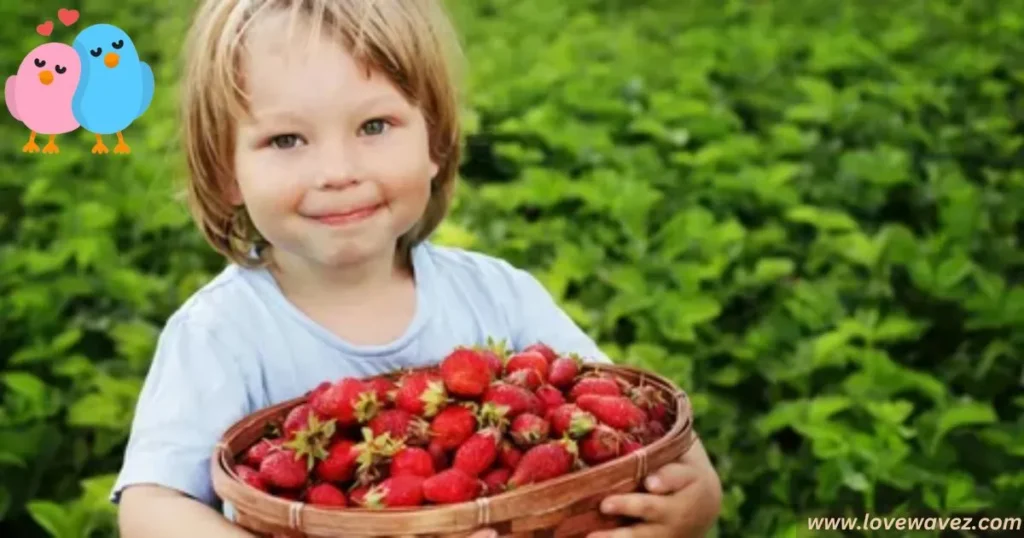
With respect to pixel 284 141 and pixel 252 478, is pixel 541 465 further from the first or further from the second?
pixel 284 141

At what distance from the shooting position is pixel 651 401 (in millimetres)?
2209

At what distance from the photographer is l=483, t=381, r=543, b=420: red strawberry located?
6.57 feet

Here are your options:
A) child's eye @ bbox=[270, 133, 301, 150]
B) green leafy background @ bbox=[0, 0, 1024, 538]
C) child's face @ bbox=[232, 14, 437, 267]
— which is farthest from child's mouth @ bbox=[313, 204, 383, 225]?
green leafy background @ bbox=[0, 0, 1024, 538]

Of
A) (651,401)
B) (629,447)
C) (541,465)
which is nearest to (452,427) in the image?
(541,465)

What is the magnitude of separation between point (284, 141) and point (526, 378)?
464 mm

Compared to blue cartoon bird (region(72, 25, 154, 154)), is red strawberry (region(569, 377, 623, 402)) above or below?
below

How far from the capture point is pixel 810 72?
5.91 metres

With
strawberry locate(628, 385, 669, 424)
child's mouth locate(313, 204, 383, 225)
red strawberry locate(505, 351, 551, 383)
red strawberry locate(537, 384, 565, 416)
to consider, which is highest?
child's mouth locate(313, 204, 383, 225)

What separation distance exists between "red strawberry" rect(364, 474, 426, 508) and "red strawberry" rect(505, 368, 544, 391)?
249 millimetres

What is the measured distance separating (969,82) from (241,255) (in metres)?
3.98

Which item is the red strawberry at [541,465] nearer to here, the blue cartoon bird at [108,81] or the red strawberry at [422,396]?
the red strawberry at [422,396]

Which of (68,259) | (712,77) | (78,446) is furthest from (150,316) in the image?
(712,77)

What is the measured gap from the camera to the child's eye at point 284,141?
2.15m

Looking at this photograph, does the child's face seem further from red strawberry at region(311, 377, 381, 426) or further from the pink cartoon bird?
the pink cartoon bird
